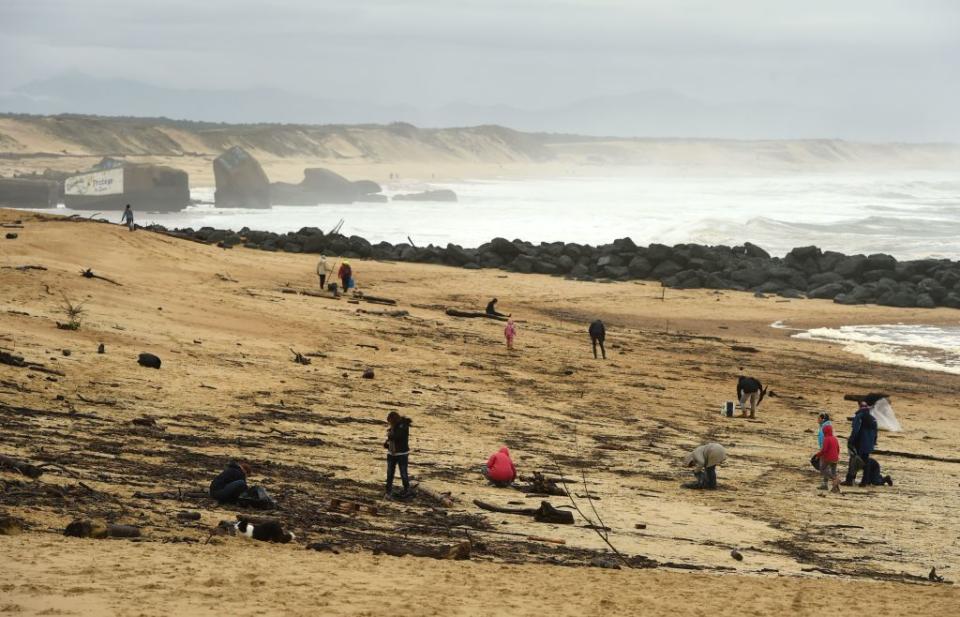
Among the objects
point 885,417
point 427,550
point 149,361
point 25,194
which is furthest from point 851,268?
point 25,194

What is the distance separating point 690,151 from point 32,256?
17381 cm

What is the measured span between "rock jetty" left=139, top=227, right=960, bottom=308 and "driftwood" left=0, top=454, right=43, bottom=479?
27517 mm

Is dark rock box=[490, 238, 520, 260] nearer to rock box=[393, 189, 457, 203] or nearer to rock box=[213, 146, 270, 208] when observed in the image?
rock box=[213, 146, 270, 208]

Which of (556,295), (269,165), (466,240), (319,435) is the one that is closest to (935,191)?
(269,165)

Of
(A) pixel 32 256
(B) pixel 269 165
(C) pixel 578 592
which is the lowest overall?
(C) pixel 578 592

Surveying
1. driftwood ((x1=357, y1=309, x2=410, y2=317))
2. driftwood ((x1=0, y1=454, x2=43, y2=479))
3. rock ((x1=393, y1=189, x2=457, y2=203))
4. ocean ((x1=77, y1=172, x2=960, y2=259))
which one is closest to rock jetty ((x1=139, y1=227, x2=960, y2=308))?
ocean ((x1=77, y1=172, x2=960, y2=259))

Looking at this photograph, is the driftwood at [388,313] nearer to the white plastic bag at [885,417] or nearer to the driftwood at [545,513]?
the white plastic bag at [885,417]

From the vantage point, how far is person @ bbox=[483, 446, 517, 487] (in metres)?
12.7

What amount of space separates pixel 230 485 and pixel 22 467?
5.53 feet

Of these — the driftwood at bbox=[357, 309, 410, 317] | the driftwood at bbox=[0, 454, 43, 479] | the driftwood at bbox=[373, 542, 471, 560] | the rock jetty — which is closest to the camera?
the driftwood at bbox=[373, 542, 471, 560]

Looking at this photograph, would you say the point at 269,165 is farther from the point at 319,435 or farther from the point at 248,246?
the point at 319,435

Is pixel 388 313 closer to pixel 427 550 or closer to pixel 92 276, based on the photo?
pixel 92 276

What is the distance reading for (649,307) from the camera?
33875mm

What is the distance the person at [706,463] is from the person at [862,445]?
189cm
